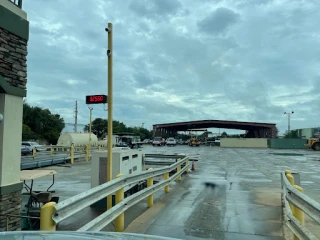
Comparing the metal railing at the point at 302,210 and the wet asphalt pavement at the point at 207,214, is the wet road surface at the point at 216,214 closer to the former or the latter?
the wet asphalt pavement at the point at 207,214

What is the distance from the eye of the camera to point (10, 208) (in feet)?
18.6

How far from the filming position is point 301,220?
512 cm

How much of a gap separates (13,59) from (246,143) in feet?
216

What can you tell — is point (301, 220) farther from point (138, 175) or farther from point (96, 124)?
point (96, 124)

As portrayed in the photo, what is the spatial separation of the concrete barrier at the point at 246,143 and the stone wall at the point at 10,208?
212 feet

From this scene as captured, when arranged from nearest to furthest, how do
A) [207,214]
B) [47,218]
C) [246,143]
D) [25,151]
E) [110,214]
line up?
[47,218] < [110,214] < [207,214] < [25,151] < [246,143]

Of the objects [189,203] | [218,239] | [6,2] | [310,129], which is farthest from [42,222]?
[310,129]

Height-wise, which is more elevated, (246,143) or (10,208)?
(246,143)

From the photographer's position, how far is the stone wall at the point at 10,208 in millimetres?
5363

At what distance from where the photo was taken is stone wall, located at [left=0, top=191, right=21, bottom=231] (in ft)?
17.6

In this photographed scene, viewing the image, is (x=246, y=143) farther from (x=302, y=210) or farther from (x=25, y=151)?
(x=302, y=210)

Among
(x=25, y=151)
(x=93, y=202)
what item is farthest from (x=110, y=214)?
(x=25, y=151)

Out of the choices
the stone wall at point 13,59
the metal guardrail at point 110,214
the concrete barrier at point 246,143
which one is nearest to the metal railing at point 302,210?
the metal guardrail at point 110,214

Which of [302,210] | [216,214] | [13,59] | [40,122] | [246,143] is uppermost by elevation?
[40,122]
